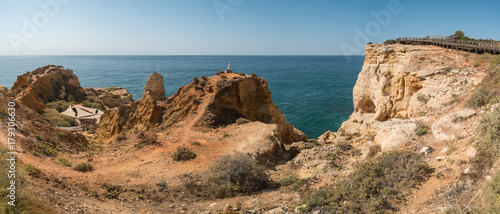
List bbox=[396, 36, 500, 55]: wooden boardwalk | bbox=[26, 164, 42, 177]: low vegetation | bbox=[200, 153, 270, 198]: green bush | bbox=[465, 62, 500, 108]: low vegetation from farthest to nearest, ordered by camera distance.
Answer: bbox=[396, 36, 500, 55]: wooden boardwalk < bbox=[465, 62, 500, 108]: low vegetation < bbox=[200, 153, 270, 198]: green bush < bbox=[26, 164, 42, 177]: low vegetation

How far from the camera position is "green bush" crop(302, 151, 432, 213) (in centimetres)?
775

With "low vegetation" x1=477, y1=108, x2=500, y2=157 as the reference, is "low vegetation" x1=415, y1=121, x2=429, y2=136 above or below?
below

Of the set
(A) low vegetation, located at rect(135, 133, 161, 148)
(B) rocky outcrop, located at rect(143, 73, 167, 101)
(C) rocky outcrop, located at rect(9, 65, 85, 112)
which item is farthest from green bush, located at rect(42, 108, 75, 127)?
(A) low vegetation, located at rect(135, 133, 161, 148)

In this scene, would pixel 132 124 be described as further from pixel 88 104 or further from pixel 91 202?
pixel 88 104

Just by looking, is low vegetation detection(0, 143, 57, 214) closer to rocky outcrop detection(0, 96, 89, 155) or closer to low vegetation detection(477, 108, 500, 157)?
rocky outcrop detection(0, 96, 89, 155)

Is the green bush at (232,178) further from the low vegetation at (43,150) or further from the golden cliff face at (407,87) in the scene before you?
the low vegetation at (43,150)

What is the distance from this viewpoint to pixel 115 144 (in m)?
16.7

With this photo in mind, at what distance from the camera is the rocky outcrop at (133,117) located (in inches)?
875

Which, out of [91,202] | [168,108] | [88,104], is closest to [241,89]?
[168,108]

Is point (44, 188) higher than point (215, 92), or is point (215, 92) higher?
point (215, 92)

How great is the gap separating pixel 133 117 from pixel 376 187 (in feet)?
68.8

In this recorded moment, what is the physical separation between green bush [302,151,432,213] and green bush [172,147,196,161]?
24.9 feet

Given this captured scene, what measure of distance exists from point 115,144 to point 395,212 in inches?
625

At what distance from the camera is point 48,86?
4150 cm
